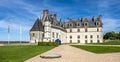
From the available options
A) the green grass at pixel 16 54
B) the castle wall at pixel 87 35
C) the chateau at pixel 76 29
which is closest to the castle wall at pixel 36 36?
the chateau at pixel 76 29

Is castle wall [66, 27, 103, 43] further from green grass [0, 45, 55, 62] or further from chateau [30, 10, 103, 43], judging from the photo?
green grass [0, 45, 55, 62]

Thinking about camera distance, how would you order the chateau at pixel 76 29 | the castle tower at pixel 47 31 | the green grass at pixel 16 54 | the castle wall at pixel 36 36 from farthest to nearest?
the chateau at pixel 76 29 → the castle wall at pixel 36 36 → the castle tower at pixel 47 31 → the green grass at pixel 16 54

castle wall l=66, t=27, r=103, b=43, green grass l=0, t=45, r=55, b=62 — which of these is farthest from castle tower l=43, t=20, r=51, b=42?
green grass l=0, t=45, r=55, b=62

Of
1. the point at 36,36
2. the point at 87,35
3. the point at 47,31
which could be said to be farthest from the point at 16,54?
the point at 87,35

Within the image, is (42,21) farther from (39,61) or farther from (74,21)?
(39,61)

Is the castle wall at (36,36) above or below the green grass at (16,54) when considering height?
above

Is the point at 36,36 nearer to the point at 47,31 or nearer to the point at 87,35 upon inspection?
the point at 47,31

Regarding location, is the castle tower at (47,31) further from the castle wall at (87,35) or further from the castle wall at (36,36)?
the castle wall at (87,35)

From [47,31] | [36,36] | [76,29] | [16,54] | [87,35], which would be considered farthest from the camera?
[76,29]

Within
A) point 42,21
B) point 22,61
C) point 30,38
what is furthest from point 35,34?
point 22,61

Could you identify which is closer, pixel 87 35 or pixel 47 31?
pixel 47 31

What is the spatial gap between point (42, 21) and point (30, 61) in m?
49.9

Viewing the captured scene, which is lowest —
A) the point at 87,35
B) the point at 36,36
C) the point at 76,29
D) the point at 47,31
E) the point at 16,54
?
the point at 16,54

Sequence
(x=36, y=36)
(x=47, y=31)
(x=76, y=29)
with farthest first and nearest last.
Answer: (x=76, y=29)
(x=36, y=36)
(x=47, y=31)
